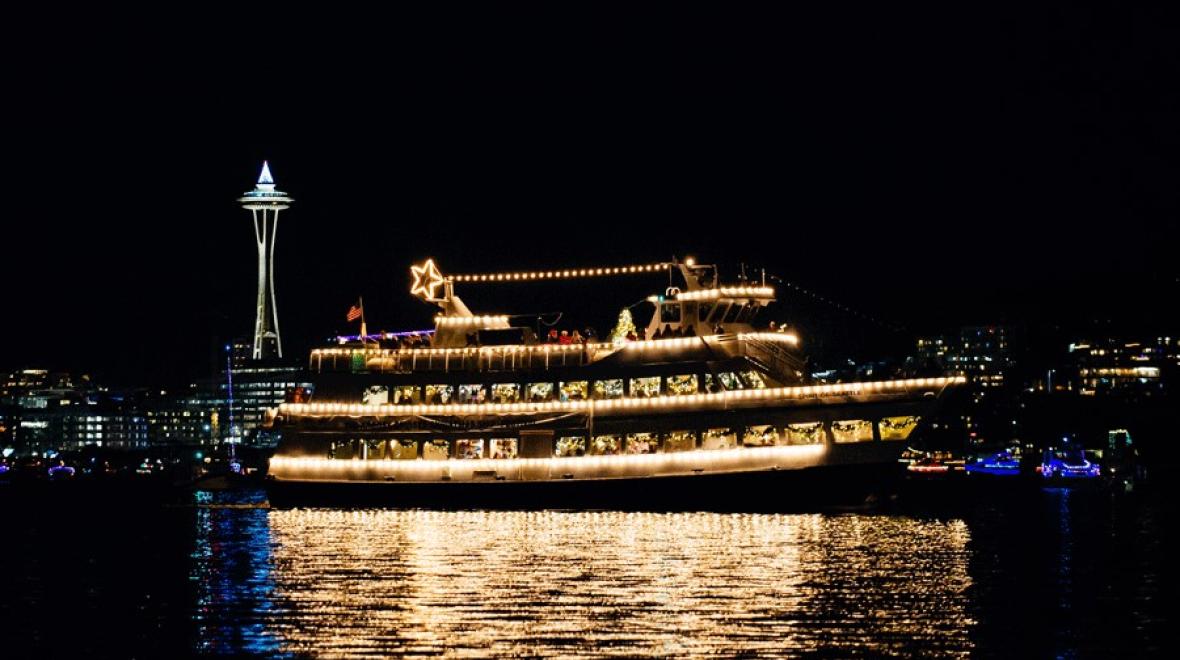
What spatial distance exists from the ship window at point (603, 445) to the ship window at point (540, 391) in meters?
2.16

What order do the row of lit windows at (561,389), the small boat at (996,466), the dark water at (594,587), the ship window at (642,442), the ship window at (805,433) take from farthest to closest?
the small boat at (996,466)
the ship window at (642,442)
the row of lit windows at (561,389)
the ship window at (805,433)
the dark water at (594,587)

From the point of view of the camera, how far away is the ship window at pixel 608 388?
51781 millimetres

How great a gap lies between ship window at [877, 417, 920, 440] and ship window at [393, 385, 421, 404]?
15474 mm

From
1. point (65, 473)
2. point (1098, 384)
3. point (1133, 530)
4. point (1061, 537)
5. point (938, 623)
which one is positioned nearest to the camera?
point (938, 623)

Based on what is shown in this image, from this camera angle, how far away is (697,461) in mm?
49969

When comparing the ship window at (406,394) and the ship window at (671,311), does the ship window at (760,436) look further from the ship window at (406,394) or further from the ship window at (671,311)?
the ship window at (406,394)

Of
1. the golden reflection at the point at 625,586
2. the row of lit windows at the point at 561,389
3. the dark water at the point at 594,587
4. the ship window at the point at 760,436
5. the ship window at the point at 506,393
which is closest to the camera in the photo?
the golden reflection at the point at 625,586

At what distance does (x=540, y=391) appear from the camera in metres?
53.1

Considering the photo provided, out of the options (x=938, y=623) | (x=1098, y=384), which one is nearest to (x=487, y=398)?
(x=938, y=623)

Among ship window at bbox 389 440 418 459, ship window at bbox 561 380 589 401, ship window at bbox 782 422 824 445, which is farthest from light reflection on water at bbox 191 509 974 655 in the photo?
ship window at bbox 389 440 418 459

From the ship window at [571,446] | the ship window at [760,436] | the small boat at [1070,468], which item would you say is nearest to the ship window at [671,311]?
the ship window at [571,446]

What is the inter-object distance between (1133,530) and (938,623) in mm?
22369

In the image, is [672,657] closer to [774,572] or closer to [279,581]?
[774,572]

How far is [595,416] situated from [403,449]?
7.21 meters
